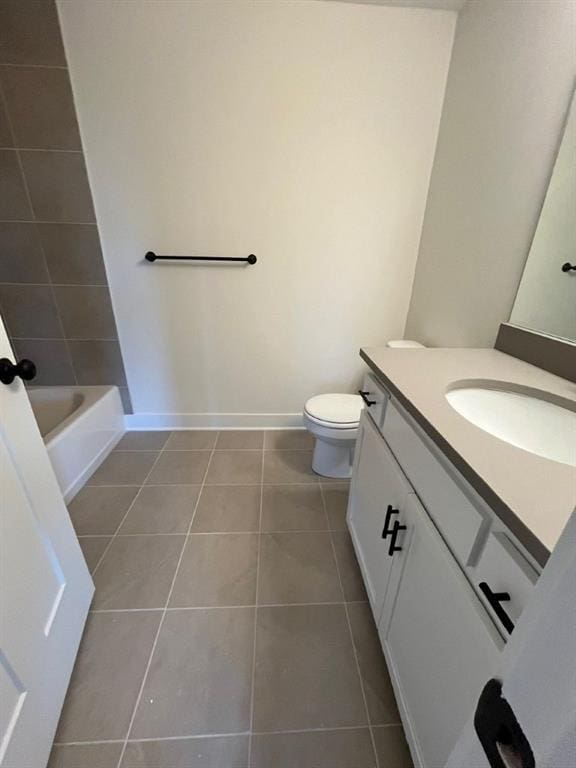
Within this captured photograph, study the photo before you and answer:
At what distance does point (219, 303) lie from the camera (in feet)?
6.53

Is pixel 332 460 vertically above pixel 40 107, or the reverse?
pixel 40 107

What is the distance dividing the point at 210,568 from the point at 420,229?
6.70 feet

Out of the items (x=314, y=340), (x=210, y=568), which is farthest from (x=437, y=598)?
(x=314, y=340)

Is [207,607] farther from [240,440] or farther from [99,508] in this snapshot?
[240,440]

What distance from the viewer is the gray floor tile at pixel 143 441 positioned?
82.5 inches

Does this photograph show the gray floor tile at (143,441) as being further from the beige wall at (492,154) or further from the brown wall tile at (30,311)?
the beige wall at (492,154)

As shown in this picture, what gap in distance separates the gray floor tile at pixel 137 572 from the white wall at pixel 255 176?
3.28 ft

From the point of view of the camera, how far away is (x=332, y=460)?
183cm

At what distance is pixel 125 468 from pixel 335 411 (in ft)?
4.14

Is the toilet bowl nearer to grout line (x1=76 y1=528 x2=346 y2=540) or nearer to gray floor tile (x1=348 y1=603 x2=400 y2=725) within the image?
grout line (x1=76 y1=528 x2=346 y2=540)

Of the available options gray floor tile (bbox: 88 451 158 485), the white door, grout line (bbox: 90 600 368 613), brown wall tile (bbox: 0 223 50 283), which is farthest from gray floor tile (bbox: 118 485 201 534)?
brown wall tile (bbox: 0 223 50 283)

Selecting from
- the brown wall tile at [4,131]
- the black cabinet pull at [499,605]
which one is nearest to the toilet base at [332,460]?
the black cabinet pull at [499,605]

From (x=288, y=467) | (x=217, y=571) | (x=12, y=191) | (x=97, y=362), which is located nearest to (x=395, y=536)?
(x=217, y=571)

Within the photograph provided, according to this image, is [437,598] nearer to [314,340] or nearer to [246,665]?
[246,665]
